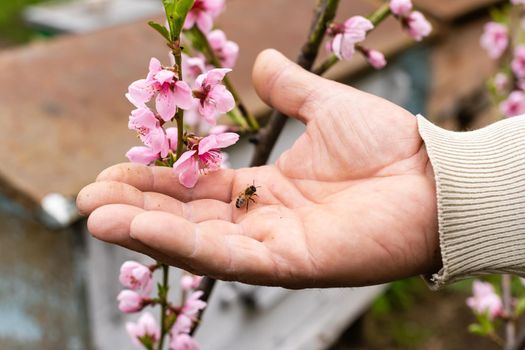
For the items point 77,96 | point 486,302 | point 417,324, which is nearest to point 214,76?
point 486,302

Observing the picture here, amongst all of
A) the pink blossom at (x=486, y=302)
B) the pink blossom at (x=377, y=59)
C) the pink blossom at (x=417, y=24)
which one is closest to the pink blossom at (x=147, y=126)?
the pink blossom at (x=377, y=59)

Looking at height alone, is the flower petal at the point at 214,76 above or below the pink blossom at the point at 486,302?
above

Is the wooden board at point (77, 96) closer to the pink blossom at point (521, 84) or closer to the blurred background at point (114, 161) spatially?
the blurred background at point (114, 161)

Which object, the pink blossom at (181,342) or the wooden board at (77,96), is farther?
the wooden board at (77,96)

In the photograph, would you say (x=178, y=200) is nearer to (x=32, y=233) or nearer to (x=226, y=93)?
(x=226, y=93)

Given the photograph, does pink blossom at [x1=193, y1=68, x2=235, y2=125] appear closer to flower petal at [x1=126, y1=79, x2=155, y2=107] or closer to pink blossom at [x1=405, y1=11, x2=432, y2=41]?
flower petal at [x1=126, y1=79, x2=155, y2=107]

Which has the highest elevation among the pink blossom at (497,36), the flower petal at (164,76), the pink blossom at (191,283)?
the flower petal at (164,76)
